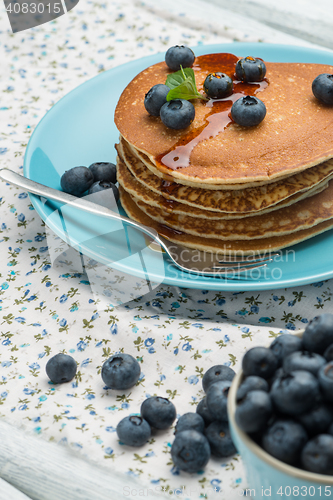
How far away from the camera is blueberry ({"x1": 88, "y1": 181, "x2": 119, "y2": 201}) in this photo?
2135 mm

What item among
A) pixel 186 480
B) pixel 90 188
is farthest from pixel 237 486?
pixel 90 188

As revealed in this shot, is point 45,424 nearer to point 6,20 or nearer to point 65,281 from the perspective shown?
point 65,281

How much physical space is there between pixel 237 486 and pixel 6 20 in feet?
11.0

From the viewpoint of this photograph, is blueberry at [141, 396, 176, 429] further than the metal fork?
No

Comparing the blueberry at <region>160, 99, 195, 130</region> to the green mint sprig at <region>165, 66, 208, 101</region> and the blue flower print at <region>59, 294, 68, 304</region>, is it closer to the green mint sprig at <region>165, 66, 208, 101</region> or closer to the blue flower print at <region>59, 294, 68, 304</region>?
the green mint sprig at <region>165, 66, 208, 101</region>

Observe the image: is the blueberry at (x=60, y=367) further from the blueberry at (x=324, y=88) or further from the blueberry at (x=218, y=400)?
the blueberry at (x=324, y=88)

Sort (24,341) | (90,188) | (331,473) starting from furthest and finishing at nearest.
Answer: (90,188) < (24,341) < (331,473)

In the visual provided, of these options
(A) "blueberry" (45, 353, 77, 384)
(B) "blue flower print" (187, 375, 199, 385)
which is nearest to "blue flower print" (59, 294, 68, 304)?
(A) "blueberry" (45, 353, 77, 384)

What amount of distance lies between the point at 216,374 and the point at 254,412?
0.51 m

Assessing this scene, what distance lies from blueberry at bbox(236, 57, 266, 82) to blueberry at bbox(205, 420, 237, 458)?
4.64ft

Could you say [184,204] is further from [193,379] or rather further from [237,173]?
A: [193,379]

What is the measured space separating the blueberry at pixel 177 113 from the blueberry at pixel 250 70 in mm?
361

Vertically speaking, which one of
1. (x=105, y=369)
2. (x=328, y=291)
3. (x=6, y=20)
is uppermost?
(x=6, y=20)

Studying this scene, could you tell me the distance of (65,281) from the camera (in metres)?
1.97
